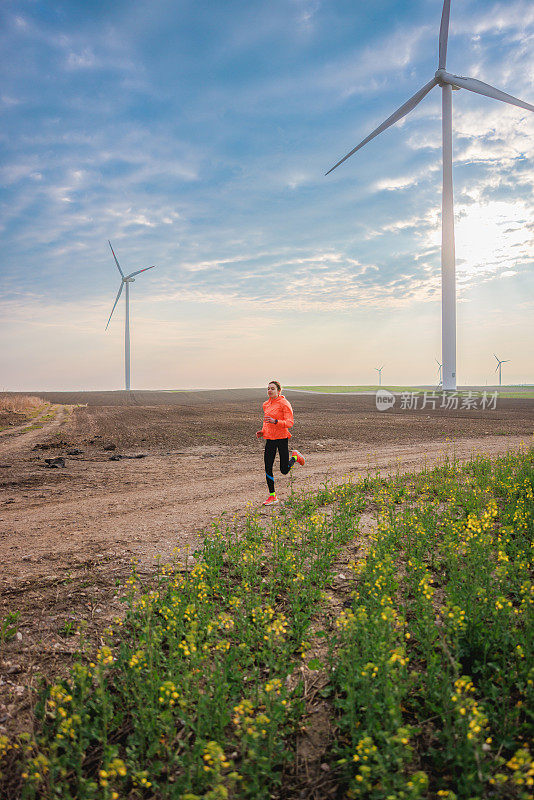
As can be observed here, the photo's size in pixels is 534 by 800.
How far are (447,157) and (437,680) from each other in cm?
5433

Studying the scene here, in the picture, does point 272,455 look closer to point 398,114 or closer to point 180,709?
point 180,709

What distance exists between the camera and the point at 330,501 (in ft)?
40.6

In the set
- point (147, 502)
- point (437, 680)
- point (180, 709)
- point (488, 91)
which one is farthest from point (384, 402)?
point (180, 709)

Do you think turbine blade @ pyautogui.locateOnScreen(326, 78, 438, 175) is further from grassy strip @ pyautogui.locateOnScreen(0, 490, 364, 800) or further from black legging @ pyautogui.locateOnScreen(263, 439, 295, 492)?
grassy strip @ pyautogui.locateOnScreen(0, 490, 364, 800)

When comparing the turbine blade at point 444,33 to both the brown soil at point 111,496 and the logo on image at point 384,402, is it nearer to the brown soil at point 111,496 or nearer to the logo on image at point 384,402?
the logo on image at point 384,402

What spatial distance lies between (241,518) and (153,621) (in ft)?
17.6

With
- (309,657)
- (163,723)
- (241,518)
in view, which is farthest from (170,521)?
(163,723)

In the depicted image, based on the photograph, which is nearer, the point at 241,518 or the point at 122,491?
the point at 241,518

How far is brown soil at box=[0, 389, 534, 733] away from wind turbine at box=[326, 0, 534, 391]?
72.7 feet

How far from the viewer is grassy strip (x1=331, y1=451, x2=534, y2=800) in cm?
374

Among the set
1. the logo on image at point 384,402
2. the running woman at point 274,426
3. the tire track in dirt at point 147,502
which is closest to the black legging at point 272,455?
the running woman at point 274,426

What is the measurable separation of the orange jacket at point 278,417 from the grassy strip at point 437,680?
4.94m

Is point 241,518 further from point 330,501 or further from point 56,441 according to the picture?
point 56,441

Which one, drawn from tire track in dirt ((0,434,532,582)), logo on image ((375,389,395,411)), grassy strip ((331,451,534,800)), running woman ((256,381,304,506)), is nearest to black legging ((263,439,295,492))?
running woman ((256,381,304,506))
